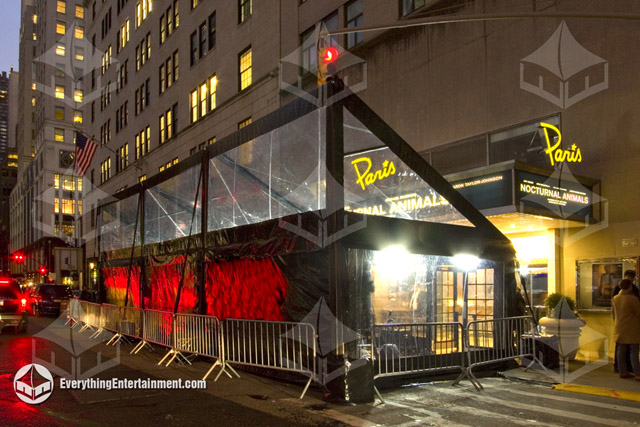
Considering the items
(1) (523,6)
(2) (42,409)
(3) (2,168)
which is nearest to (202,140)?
(1) (523,6)

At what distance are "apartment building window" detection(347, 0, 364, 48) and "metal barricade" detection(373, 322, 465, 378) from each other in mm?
12127

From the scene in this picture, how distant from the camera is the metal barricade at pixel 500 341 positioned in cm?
1035

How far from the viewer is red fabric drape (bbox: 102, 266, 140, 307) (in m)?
16.6

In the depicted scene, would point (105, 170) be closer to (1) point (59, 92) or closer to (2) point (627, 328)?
(1) point (59, 92)

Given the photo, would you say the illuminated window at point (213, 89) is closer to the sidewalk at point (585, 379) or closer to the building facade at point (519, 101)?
the building facade at point (519, 101)

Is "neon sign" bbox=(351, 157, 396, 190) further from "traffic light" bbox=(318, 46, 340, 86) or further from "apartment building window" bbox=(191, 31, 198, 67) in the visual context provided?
"apartment building window" bbox=(191, 31, 198, 67)

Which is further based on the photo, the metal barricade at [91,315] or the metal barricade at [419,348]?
the metal barricade at [91,315]

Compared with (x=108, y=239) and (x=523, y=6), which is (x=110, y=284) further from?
(x=523, y=6)

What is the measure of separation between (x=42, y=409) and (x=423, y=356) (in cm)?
580

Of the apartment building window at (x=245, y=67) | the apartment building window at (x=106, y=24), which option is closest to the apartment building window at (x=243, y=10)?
the apartment building window at (x=245, y=67)

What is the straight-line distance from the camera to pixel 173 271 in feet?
47.0

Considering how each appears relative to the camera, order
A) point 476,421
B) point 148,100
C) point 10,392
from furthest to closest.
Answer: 1. point 148,100
2. point 10,392
3. point 476,421

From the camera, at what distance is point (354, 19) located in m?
20.1

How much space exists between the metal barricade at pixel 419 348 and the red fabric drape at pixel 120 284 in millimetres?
8761
